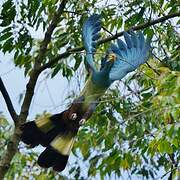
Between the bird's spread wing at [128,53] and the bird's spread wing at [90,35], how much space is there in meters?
0.07

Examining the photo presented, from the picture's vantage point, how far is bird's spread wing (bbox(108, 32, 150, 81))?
5.41 ft

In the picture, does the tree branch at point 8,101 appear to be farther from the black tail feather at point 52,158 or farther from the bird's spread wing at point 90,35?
the bird's spread wing at point 90,35

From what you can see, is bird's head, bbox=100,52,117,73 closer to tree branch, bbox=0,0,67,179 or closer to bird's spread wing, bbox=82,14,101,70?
bird's spread wing, bbox=82,14,101,70

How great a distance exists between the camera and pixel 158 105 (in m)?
1.60

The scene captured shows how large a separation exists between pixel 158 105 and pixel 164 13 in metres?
0.68

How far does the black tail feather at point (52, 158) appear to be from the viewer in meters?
1.79

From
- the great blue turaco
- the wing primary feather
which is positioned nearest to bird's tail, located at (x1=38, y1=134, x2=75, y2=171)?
the great blue turaco

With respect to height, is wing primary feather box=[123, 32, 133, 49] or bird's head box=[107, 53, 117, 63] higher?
wing primary feather box=[123, 32, 133, 49]

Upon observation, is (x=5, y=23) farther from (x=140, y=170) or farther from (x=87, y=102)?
(x=140, y=170)

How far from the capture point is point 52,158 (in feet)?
5.91

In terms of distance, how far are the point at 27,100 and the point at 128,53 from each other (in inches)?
19.2

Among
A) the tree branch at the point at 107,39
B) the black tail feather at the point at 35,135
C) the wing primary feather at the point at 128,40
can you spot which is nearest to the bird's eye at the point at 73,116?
the black tail feather at the point at 35,135

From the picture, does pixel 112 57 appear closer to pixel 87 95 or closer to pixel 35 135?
pixel 87 95

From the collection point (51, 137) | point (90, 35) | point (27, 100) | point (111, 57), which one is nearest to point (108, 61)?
point (111, 57)
